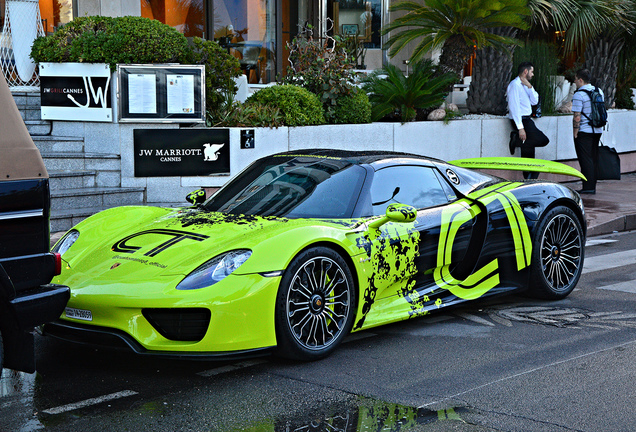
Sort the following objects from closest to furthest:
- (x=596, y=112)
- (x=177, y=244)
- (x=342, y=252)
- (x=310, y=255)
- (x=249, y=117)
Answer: (x=310, y=255)
(x=177, y=244)
(x=342, y=252)
(x=249, y=117)
(x=596, y=112)

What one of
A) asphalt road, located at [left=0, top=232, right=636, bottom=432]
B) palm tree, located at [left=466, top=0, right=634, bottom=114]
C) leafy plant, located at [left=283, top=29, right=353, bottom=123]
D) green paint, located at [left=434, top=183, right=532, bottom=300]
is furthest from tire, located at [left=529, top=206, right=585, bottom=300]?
palm tree, located at [left=466, top=0, right=634, bottom=114]

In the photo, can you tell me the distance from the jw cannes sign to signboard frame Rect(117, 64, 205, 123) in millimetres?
274

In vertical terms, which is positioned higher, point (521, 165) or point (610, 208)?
point (521, 165)

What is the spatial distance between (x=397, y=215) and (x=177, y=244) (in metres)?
1.50

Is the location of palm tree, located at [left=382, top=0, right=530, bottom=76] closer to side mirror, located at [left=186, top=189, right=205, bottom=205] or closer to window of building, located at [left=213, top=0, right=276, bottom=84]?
window of building, located at [left=213, top=0, right=276, bottom=84]

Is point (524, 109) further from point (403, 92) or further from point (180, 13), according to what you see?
point (180, 13)

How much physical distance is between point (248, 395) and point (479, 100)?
12.0 metres

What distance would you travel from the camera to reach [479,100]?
607 inches

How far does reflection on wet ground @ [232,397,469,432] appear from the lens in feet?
13.2

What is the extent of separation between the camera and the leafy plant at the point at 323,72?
39.9 ft

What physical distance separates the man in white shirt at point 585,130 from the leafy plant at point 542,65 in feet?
6.54

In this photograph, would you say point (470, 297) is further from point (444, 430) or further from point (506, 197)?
point (444, 430)

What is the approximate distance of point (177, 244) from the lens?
16.9 ft

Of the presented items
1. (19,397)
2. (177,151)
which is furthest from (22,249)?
(177,151)
